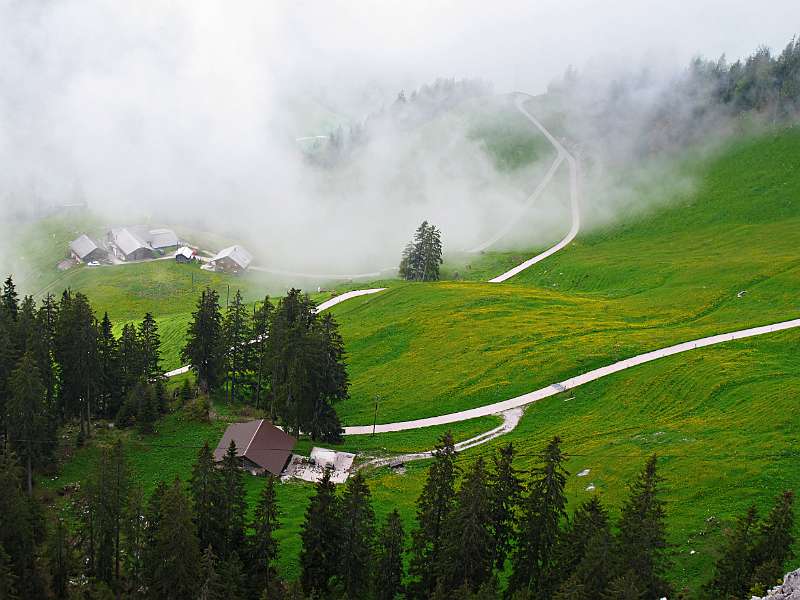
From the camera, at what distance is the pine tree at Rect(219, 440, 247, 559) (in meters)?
44.8

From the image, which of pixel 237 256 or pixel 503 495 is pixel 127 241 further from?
pixel 503 495

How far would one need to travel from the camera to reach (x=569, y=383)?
3039 inches

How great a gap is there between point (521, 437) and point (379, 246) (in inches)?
4562

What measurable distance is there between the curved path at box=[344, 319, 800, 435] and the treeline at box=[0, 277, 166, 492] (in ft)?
74.5

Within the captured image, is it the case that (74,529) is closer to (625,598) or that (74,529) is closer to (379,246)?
(625,598)

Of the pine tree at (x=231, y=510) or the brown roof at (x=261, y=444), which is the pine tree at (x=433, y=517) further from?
the brown roof at (x=261, y=444)

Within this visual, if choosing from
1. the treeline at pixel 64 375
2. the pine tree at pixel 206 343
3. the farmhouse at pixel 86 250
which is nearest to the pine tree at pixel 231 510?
the treeline at pixel 64 375

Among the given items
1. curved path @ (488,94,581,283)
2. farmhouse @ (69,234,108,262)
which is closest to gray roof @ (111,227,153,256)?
farmhouse @ (69,234,108,262)

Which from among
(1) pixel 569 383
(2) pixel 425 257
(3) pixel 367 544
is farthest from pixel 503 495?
(2) pixel 425 257

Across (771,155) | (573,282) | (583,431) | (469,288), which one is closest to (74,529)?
(583,431)

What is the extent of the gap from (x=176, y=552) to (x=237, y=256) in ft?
449

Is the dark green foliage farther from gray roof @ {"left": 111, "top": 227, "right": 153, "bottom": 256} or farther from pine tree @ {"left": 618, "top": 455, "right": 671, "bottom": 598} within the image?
pine tree @ {"left": 618, "top": 455, "right": 671, "bottom": 598}

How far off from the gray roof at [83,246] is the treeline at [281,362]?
114076 millimetres

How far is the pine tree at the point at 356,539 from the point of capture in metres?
42.8
